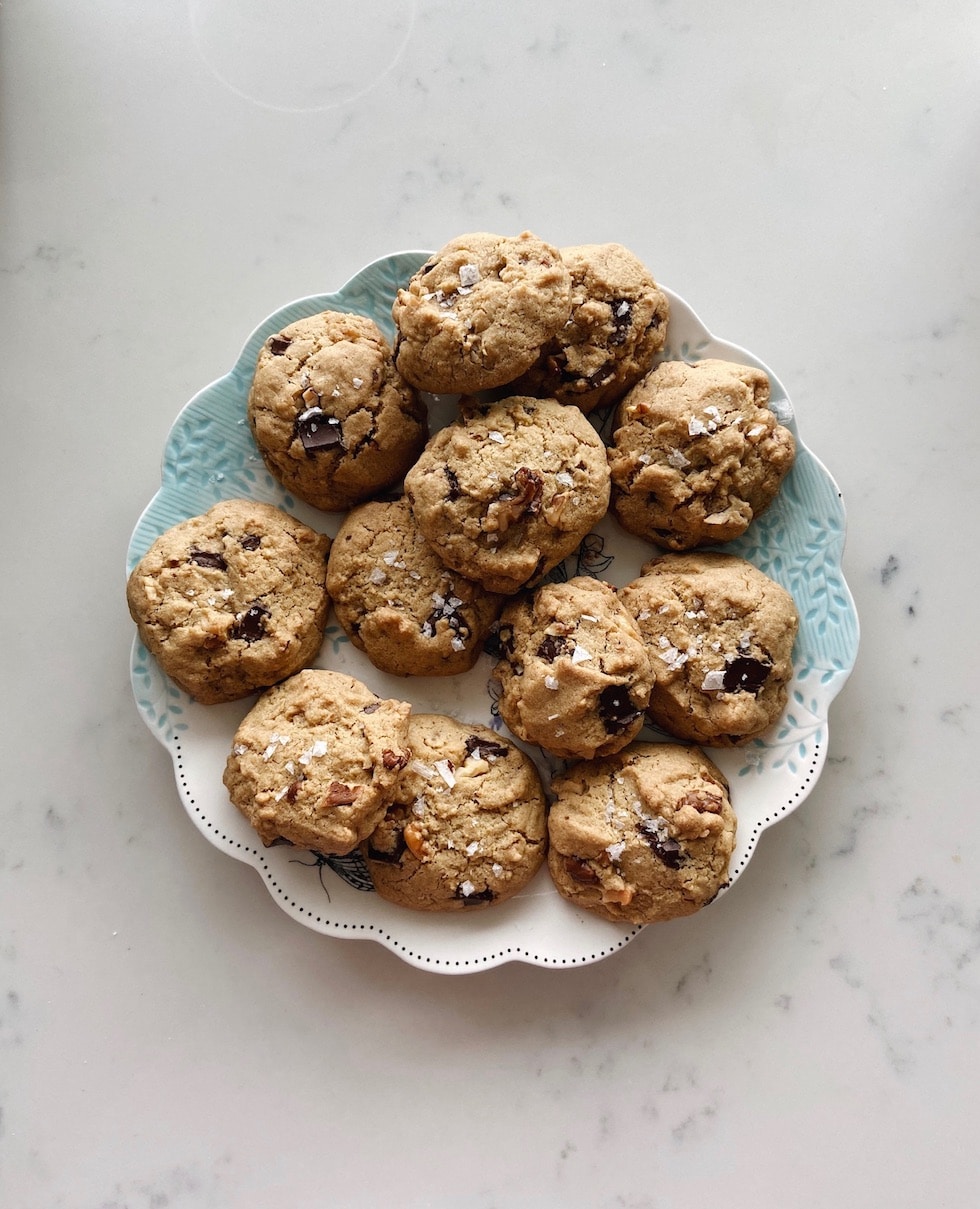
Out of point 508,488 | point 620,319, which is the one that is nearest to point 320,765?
point 508,488

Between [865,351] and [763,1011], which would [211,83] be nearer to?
[865,351]

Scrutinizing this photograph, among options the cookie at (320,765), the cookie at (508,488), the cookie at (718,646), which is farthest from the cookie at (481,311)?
the cookie at (320,765)

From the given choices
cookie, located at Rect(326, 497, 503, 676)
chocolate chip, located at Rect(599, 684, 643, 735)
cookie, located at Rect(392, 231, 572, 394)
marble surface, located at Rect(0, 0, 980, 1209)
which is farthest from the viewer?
marble surface, located at Rect(0, 0, 980, 1209)

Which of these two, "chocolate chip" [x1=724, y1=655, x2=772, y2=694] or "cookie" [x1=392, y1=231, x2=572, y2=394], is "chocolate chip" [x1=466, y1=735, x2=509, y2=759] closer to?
"chocolate chip" [x1=724, y1=655, x2=772, y2=694]

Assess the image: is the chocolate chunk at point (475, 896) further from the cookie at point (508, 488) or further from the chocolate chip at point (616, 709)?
the cookie at point (508, 488)

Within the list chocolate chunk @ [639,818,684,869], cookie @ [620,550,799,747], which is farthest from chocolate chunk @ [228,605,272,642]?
chocolate chunk @ [639,818,684,869]

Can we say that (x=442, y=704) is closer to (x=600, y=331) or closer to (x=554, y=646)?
(x=554, y=646)

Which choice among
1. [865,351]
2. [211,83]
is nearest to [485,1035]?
[865,351]
